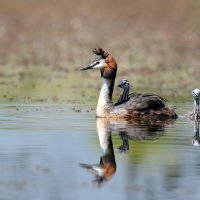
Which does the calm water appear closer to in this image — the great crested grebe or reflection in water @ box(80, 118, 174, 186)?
reflection in water @ box(80, 118, 174, 186)

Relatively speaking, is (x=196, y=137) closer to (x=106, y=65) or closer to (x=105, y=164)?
(x=105, y=164)

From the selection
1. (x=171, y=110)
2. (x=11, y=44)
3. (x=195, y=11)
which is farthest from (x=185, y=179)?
(x=195, y=11)

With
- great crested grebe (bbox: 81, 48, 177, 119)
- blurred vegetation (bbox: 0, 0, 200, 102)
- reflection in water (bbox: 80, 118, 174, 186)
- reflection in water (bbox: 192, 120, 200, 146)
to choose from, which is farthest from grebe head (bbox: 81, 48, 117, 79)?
blurred vegetation (bbox: 0, 0, 200, 102)

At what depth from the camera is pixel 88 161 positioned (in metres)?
14.6

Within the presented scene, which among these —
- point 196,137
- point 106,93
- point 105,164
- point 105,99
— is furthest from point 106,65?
point 105,164

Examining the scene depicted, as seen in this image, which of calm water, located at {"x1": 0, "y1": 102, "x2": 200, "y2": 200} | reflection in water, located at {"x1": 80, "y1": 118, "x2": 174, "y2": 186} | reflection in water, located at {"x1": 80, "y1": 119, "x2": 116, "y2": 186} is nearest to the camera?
calm water, located at {"x1": 0, "y1": 102, "x2": 200, "y2": 200}

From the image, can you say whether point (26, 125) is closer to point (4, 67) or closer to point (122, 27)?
point (4, 67)

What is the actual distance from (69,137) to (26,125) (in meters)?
2.29

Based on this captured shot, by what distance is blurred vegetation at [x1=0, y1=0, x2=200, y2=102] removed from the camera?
3228 centimetres

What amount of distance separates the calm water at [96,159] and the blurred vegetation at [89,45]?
7.49 meters

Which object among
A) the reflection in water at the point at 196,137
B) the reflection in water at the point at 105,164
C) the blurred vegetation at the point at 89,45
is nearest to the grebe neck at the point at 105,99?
the reflection in water at the point at 196,137

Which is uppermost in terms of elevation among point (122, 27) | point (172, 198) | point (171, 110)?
point (122, 27)

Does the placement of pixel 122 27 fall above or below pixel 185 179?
above

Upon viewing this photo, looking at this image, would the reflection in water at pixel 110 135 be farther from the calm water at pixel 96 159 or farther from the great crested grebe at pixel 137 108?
the great crested grebe at pixel 137 108
